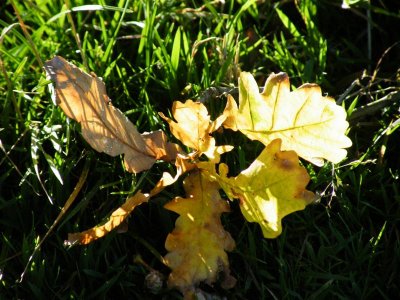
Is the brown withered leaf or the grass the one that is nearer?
the brown withered leaf

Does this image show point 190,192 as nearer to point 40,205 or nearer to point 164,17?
point 40,205

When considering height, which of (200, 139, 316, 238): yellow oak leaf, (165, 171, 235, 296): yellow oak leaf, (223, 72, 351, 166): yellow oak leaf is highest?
(223, 72, 351, 166): yellow oak leaf

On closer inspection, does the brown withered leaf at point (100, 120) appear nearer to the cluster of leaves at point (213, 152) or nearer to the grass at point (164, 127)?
the cluster of leaves at point (213, 152)

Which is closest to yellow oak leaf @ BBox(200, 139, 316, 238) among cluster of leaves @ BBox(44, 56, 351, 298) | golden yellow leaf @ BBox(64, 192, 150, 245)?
cluster of leaves @ BBox(44, 56, 351, 298)

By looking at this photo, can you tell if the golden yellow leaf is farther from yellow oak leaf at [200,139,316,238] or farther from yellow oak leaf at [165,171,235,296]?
yellow oak leaf at [200,139,316,238]

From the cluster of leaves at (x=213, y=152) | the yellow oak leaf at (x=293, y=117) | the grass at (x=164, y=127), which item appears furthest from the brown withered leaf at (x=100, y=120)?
the yellow oak leaf at (x=293, y=117)

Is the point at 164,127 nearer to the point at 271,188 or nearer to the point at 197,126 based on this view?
the point at 197,126

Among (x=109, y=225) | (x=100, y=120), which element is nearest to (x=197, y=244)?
(x=109, y=225)
